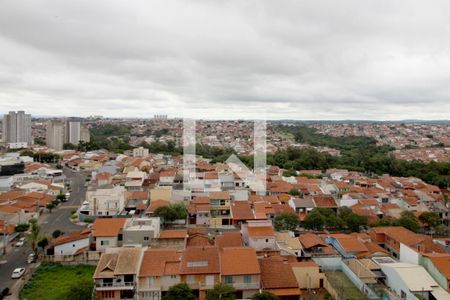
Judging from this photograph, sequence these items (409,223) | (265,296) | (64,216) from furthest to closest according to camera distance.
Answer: (64,216) < (409,223) < (265,296)

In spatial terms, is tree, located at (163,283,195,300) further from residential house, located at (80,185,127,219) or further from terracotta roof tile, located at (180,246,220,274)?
residential house, located at (80,185,127,219)

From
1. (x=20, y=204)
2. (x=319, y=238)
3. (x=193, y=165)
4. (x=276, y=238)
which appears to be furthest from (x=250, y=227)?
(x=193, y=165)

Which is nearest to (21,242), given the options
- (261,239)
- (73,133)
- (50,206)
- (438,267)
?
(50,206)

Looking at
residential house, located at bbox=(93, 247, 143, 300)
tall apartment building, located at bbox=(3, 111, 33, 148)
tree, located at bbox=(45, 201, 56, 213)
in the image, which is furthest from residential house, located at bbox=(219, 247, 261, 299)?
tall apartment building, located at bbox=(3, 111, 33, 148)

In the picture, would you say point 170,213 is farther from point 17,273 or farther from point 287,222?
point 17,273

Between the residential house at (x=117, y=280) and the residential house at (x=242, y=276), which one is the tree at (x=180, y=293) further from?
the residential house at (x=117, y=280)

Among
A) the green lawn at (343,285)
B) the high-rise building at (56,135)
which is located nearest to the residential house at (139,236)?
the green lawn at (343,285)

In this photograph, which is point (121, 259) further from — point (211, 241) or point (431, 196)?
point (431, 196)
